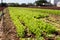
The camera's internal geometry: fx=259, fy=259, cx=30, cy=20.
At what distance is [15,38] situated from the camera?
7.75m

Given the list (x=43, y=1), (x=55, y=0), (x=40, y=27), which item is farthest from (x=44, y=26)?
(x=55, y=0)

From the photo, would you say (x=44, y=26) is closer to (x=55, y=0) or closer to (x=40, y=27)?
(x=40, y=27)

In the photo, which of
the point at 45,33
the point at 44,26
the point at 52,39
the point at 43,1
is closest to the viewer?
the point at 52,39

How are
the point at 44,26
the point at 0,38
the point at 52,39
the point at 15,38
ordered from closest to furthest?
the point at 52,39, the point at 44,26, the point at 15,38, the point at 0,38

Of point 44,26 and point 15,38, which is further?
point 15,38

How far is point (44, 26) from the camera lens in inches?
279

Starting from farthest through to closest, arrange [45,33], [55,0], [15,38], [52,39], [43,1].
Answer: [55,0], [43,1], [15,38], [45,33], [52,39]

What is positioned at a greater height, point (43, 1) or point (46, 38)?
point (46, 38)

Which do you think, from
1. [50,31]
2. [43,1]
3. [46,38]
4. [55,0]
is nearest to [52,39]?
[46,38]

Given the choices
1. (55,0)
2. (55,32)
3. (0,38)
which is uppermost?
(55,32)

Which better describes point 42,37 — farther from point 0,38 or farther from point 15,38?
point 0,38

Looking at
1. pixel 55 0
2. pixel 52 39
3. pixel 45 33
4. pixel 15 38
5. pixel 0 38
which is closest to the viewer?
pixel 52 39

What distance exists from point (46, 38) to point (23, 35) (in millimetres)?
1418

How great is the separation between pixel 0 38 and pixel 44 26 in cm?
238
